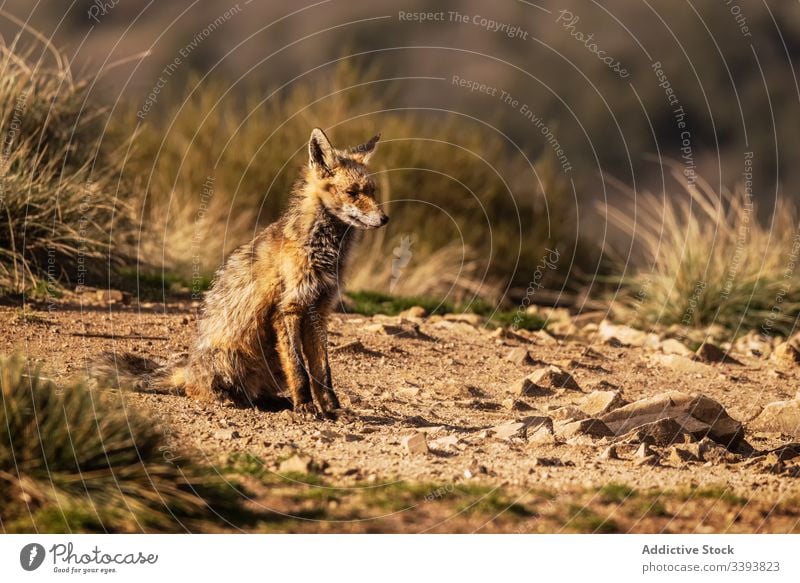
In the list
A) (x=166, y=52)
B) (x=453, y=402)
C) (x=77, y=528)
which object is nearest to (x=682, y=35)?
(x=166, y=52)

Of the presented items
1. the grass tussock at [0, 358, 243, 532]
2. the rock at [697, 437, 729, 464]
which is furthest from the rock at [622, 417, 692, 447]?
the grass tussock at [0, 358, 243, 532]

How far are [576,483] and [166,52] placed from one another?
3760 centimetres

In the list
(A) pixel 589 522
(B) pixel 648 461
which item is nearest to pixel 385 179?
(B) pixel 648 461

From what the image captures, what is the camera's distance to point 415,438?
736 cm

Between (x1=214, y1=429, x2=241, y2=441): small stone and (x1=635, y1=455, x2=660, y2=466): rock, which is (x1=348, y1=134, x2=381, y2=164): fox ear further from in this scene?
(x1=635, y1=455, x2=660, y2=466): rock

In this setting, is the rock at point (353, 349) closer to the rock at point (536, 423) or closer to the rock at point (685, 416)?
the rock at point (536, 423)

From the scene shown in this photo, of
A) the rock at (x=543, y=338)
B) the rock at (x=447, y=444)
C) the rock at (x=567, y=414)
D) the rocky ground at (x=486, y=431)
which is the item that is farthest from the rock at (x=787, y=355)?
the rock at (x=447, y=444)

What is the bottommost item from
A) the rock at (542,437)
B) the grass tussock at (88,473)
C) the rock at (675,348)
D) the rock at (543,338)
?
the grass tussock at (88,473)

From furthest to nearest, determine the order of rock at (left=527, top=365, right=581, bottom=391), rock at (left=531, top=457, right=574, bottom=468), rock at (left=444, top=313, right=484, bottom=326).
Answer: rock at (left=444, top=313, right=484, bottom=326) → rock at (left=527, top=365, right=581, bottom=391) → rock at (left=531, top=457, right=574, bottom=468)

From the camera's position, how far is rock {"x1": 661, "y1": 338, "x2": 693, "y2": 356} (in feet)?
38.9

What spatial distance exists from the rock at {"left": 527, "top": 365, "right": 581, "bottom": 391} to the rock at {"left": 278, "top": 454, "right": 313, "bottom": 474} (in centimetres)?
339

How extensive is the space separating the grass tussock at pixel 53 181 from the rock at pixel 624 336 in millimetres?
5618

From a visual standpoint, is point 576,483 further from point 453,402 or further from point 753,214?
point 753,214

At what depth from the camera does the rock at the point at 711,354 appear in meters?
11.6
